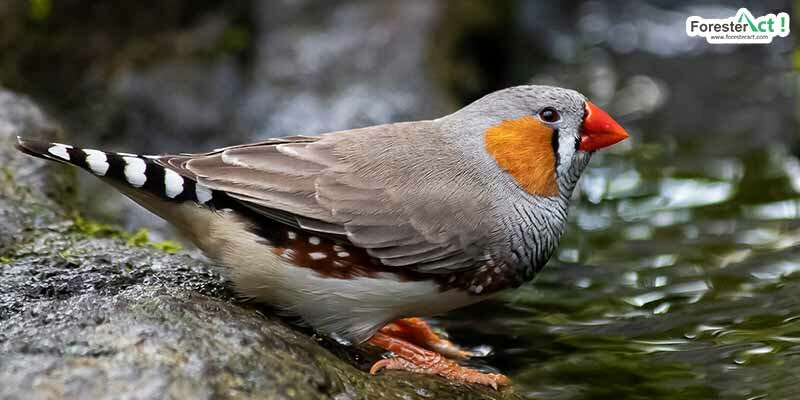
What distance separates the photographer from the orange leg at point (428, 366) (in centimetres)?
382

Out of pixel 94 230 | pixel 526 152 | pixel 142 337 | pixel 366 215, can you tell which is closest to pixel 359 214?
pixel 366 215

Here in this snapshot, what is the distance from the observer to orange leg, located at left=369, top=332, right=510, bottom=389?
3818mm

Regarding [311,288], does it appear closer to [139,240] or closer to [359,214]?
[359,214]

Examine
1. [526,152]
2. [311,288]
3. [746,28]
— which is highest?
[746,28]

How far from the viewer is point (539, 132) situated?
4180mm

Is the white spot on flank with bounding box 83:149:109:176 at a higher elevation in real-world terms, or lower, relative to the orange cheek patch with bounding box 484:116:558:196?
higher

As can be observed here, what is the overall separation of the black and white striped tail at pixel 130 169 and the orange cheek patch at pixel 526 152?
1.25 metres

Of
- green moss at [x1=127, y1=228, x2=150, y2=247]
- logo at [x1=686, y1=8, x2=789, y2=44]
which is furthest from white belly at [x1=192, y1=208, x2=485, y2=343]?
logo at [x1=686, y1=8, x2=789, y2=44]

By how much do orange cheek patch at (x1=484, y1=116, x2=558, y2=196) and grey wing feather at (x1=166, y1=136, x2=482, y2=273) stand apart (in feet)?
1.65

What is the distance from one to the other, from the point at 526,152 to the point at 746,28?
540 centimetres

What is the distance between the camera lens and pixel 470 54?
881 centimetres

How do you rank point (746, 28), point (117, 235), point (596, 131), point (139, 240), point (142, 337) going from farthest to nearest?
point (746, 28) → point (117, 235) → point (139, 240) → point (596, 131) → point (142, 337)

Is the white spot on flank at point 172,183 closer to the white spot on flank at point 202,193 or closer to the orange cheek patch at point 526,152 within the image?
the white spot on flank at point 202,193

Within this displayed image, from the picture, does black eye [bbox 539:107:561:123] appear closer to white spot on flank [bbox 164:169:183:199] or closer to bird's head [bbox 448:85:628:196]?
bird's head [bbox 448:85:628:196]
